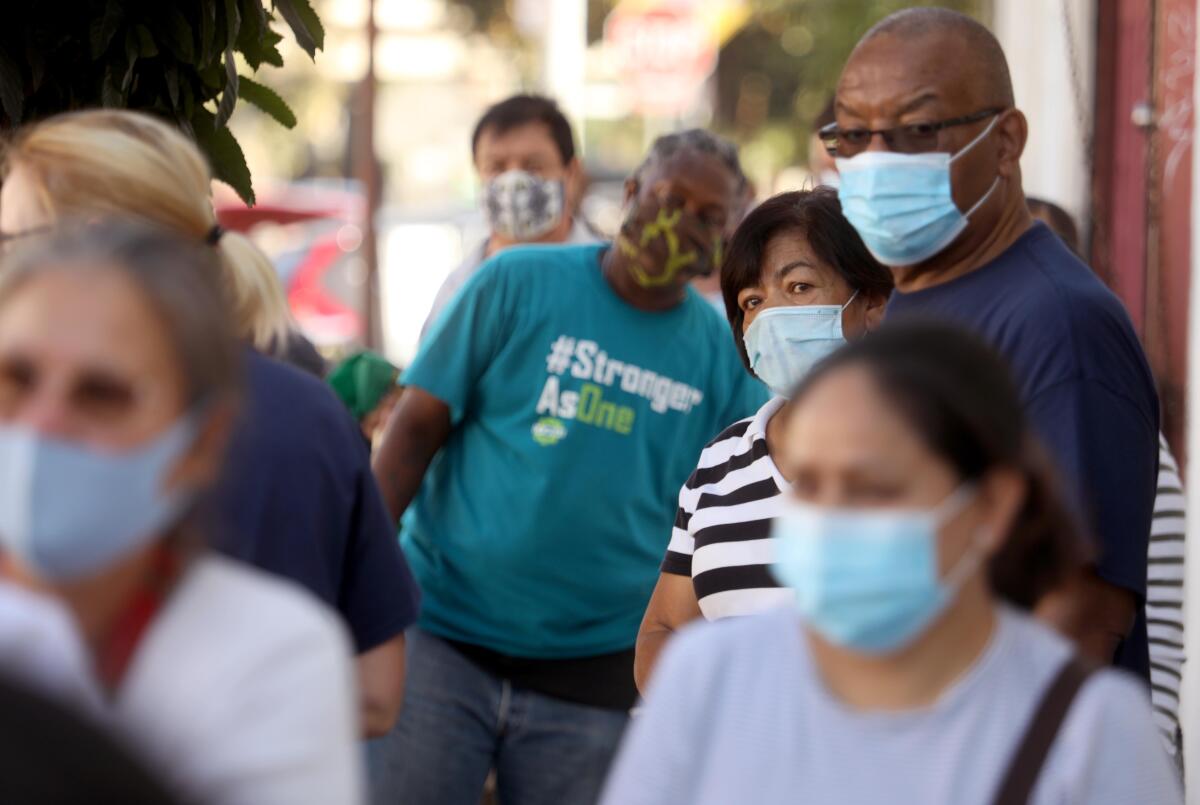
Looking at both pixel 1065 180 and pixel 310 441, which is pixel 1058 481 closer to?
pixel 310 441

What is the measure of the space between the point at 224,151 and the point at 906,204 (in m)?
1.50

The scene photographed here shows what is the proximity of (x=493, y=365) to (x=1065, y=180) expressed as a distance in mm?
5120

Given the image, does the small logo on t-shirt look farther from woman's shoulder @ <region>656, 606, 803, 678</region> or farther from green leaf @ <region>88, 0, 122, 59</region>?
woman's shoulder @ <region>656, 606, 803, 678</region>

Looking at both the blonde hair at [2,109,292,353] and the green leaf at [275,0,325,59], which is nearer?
the blonde hair at [2,109,292,353]

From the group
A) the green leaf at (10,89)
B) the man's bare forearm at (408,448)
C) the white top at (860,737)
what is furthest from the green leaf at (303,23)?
the white top at (860,737)

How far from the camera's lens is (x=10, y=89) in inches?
150

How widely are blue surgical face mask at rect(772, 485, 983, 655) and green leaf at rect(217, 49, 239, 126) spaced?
211 centimetres

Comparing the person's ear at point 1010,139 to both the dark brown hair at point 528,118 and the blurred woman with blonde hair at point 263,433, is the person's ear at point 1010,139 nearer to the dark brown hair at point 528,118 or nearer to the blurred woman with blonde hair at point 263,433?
the blurred woman with blonde hair at point 263,433

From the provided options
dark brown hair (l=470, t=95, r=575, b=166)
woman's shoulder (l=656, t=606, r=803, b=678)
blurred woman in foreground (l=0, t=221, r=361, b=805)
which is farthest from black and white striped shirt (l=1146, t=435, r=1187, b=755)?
dark brown hair (l=470, t=95, r=575, b=166)

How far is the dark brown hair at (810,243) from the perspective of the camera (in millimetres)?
3854

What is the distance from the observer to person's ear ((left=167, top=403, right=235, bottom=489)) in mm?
2213

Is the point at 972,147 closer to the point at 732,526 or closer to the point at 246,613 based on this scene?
the point at 732,526

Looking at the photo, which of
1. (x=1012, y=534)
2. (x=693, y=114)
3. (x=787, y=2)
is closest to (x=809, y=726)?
(x=1012, y=534)

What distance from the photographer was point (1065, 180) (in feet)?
29.9
